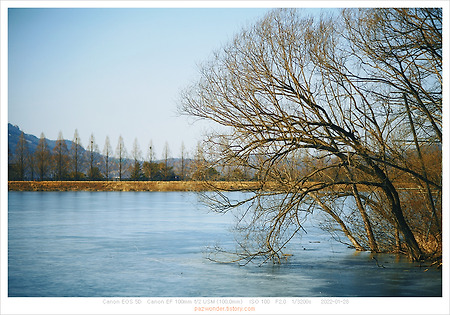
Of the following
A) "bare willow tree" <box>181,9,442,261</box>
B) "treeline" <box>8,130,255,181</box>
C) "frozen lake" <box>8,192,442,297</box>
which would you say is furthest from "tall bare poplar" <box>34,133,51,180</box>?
"bare willow tree" <box>181,9,442,261</box>

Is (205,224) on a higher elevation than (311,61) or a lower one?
lower

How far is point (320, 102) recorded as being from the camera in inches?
296

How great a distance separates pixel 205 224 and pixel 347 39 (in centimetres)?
841

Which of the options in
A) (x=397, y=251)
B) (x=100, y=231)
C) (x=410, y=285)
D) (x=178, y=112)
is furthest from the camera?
(x=100, y=231)

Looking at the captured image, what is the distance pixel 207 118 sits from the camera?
7.74 m

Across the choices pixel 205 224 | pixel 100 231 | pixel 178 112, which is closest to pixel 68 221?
pixel 100 231

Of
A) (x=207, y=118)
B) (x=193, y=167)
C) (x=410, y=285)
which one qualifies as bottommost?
(x=410, y=285)

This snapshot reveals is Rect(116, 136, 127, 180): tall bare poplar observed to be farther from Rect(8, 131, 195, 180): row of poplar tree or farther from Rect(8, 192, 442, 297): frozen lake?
Rect(8, 192, 442, 297): frozen lake

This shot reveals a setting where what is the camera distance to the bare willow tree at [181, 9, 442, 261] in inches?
281

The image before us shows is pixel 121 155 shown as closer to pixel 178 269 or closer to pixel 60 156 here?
pixel 60 156

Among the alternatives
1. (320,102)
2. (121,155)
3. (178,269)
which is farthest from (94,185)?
(320,102)

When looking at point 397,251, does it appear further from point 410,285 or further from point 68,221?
point 68,221

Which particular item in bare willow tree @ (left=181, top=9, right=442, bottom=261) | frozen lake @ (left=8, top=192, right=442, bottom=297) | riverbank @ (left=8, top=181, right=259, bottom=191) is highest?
bare willow tree @ (left=181, top=9, right=442, bottom=261)

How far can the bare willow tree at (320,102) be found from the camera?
7.13 m
